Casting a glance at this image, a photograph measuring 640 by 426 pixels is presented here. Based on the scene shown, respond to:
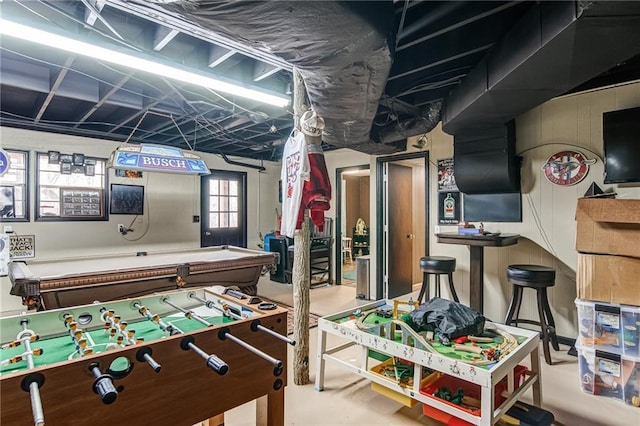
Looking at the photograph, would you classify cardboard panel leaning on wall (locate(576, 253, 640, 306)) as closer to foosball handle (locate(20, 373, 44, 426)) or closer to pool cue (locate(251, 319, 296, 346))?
pool cue (locate(251, 319, 296, 346))

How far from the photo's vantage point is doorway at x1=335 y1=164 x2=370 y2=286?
20.6ft

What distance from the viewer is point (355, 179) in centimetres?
918

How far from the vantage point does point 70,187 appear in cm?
502

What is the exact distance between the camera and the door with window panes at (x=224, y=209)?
6.64 m

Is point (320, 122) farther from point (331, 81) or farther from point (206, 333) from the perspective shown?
point (206, 333)

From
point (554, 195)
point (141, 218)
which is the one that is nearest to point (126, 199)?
point (141, 218)

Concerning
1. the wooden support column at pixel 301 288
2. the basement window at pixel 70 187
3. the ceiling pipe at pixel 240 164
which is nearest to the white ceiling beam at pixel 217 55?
the wooden support column at pixel 301 288

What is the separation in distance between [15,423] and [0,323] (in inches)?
33.2

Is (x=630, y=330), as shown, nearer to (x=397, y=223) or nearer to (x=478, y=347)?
(x=478, y=347)

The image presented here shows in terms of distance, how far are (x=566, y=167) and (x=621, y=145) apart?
0.51m

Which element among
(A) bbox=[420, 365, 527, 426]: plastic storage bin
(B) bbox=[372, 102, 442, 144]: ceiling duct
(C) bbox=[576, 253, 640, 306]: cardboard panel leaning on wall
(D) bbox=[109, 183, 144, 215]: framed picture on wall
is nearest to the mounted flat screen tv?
(C) bbox=[576, 253, 640, 306]: cardboard panel leaning on wall

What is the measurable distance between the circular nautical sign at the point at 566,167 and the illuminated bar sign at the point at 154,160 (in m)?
3.99

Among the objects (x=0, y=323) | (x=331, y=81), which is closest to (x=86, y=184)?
(x=0, y=323)

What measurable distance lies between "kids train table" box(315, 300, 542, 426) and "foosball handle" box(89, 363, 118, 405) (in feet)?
5.07
